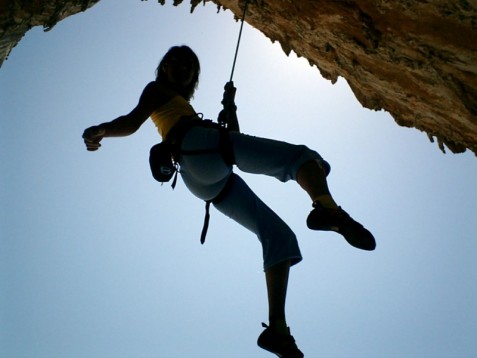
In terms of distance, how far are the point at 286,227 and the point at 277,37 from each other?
4644 mm

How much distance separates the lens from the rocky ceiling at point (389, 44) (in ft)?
12.8

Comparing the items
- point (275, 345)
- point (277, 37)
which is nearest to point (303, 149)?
point (275, 345)

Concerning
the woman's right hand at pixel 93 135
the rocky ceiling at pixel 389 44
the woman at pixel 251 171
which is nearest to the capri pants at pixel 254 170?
the woman at pixel 251 171

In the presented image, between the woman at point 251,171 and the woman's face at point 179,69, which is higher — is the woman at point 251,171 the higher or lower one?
the lower one

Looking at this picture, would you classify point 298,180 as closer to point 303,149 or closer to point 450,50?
point 303,149

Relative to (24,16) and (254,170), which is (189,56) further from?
(24,16)

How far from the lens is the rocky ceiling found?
3.91m

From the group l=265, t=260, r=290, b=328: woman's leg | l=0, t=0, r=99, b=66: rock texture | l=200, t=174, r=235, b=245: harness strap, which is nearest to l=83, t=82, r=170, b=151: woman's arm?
l=200, t=174, r=235, b=245: harness strap

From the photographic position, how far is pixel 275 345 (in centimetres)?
268

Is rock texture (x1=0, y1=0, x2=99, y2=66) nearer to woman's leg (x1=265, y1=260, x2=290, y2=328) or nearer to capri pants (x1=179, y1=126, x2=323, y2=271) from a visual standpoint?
capri pants (x1=179, y1=126, x2=323, y2=271)

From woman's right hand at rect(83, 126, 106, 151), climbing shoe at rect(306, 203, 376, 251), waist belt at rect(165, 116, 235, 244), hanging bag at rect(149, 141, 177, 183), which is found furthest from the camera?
hanging bag at rect(149, 141, 177, 183)

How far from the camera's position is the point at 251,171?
3.10 m

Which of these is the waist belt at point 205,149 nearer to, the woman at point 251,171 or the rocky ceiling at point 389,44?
the woman at point 251,171

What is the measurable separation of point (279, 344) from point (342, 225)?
92cm
